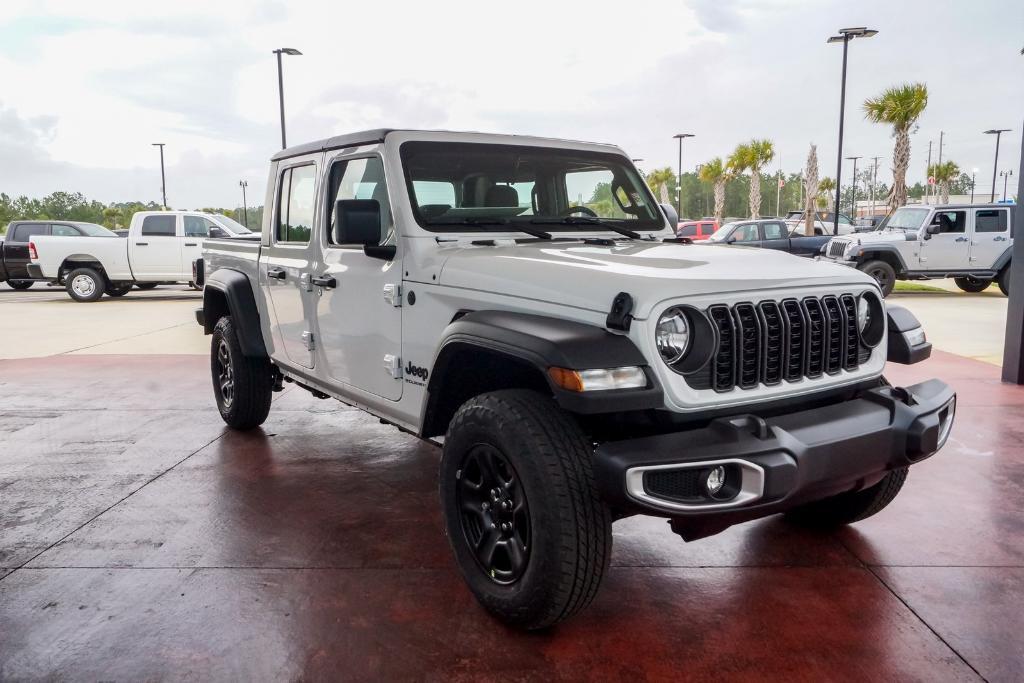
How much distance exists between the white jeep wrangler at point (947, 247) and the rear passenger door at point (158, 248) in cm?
1320

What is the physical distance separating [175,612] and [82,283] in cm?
1527

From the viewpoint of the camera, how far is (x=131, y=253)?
15906 millimetres

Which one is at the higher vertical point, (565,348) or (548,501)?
(565,348)

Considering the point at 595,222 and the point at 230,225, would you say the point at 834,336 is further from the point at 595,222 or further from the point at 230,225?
the point at 230,225

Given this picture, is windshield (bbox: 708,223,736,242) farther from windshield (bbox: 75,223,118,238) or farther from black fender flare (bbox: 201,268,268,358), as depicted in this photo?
black fender flare (bbox: 201,268,268,358)

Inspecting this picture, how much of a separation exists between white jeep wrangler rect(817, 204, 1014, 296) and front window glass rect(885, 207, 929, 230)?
0.14 ft

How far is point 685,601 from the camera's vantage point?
3057mm

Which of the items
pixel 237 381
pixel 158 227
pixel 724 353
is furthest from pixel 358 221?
pixel 158 227

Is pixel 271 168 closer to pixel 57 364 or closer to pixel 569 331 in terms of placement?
pixel 569 331

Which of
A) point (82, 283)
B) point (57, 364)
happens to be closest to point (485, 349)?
point (57, 364)

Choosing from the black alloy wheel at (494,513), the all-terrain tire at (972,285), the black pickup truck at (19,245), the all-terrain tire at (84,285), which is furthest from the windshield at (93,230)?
the all-terrain tire at (972,285)

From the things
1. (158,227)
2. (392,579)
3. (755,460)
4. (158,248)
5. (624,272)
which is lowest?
(392,579)

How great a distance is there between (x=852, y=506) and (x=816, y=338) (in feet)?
3.70

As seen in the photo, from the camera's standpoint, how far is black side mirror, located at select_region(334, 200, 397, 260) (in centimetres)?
326
